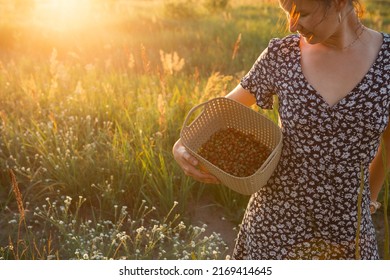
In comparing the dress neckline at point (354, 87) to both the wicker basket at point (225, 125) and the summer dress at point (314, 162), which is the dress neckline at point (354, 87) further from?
the wicker basket at point (225, 125)

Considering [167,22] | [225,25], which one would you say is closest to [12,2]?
[167,22]

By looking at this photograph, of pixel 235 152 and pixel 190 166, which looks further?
pixel 235 152

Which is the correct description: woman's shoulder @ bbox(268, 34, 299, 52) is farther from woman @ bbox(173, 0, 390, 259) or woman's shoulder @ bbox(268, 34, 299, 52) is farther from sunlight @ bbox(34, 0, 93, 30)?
sunlight @ bbox(34, 0, 93, 30)

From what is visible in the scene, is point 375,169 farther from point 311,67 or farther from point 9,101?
point 9,101

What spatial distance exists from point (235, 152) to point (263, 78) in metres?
0.37

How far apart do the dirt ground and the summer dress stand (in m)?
1.01

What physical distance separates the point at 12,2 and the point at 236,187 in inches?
365

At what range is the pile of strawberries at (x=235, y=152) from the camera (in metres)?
1.96

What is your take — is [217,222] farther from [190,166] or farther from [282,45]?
[282,45]

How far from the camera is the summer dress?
1615mm

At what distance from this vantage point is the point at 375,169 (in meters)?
1.92

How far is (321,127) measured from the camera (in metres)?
Result: 1.65

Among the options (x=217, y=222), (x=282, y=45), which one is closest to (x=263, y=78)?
(x=282, y=45)

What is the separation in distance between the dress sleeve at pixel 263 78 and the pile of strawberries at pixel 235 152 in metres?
0.22
